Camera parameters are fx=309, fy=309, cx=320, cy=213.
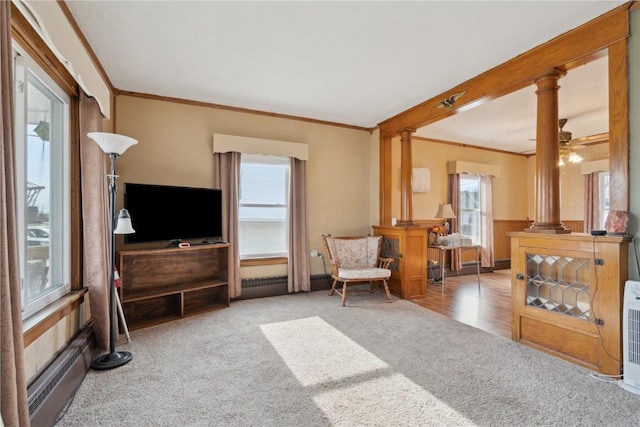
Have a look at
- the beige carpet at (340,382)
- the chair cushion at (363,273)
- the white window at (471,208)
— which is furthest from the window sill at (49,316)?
the white window at (471,208)

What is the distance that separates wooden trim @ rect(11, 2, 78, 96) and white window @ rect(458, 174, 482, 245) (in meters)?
6.25

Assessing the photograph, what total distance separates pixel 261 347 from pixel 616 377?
2.67 metres

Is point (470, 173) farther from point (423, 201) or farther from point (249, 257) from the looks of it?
point (249, 257)

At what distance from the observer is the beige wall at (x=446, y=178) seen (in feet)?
18.9

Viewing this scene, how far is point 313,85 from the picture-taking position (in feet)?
11.7

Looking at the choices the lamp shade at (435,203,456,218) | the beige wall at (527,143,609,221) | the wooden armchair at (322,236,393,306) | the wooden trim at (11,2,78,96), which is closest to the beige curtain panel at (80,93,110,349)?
the wooden trim at (11,2,78,96)

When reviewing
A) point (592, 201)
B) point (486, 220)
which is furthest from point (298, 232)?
point (592, 201)

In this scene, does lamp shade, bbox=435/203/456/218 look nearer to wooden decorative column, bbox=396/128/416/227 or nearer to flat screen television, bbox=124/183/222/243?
wooden decorative column, bbox=396/128/416/227

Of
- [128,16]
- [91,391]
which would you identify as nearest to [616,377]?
[91,391]

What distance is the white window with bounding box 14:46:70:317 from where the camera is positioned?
5.90ft

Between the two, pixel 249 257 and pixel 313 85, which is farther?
pixel 249 257

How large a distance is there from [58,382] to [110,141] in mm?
1640

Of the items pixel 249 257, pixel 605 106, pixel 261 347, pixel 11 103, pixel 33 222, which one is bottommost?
pixel 261 347

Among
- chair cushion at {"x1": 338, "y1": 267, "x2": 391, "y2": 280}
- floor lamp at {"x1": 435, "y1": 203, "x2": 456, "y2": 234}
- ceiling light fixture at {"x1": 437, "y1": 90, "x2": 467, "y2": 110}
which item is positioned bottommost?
chair cushion at {"x1": 338, "y1": 267, "x2": 391, "y2": 280}
